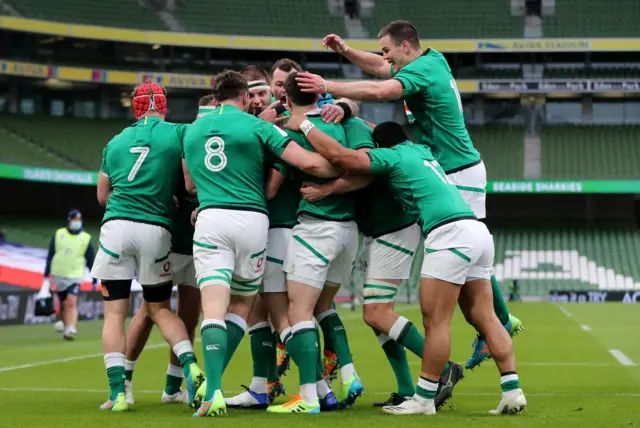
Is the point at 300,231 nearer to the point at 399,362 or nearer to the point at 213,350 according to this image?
the point at 213,350

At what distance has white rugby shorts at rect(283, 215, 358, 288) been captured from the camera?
7.49 m

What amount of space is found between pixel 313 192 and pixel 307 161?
289 millimetres

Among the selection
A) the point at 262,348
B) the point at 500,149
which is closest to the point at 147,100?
the point at 262,348

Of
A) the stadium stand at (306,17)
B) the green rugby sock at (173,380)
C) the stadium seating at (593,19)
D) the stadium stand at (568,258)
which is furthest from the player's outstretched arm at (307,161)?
the stadium seating at (593,19)

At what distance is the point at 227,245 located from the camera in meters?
7.23

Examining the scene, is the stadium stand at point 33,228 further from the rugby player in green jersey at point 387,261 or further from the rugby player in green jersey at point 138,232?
the rugby player in green jersey at point 387,261

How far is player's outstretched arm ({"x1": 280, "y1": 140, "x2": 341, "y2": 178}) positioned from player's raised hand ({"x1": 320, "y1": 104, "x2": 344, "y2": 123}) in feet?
1.11

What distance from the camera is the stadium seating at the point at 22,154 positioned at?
41.2 meters

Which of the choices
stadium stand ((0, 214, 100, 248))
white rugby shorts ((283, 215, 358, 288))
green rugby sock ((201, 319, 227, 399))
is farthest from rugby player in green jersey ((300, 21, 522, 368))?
stadium stand ((0, 214, 100, 248))

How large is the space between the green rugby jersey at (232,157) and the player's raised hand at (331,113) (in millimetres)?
364

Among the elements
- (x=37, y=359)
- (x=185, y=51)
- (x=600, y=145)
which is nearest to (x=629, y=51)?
(x=600, y=145)

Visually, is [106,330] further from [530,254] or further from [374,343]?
[530,254]

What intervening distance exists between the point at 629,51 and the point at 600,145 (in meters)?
4.76

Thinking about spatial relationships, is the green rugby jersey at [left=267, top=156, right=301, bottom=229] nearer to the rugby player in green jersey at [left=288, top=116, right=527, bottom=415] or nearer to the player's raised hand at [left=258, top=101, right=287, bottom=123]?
the player's raised hand at [left=258, top=101, right=287, bottom=123]
